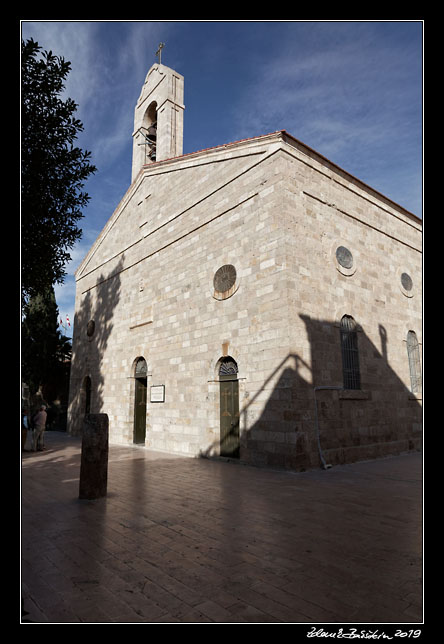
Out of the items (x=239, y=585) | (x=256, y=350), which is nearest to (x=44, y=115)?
(x=256, y=350)

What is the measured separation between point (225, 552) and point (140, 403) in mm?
11272

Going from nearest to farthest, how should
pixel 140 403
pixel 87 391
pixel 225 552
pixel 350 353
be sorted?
pixel 225 552 < pixel 350 353 < pixel 140 403 < pixel 87 391

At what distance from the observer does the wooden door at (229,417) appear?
33.0ft

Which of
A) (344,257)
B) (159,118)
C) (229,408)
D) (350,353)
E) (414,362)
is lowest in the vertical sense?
(229,408)

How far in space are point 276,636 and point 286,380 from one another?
6.61m

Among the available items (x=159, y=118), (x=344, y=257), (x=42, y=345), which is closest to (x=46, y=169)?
(x=344, y=257)

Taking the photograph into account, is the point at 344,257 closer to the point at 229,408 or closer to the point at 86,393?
the point at 229,408

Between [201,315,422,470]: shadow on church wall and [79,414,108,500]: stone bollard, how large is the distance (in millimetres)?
4044

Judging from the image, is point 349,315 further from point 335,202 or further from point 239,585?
point 239,585

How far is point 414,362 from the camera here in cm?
1325

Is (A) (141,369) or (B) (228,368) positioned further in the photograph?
(A) (141,369)

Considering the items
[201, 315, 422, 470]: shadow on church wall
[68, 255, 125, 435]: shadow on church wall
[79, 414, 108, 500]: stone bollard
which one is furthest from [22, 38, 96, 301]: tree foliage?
[68, 255, 125, 435]: shadow on church wall

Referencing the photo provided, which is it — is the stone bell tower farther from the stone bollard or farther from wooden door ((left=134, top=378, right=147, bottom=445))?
the stone bollard

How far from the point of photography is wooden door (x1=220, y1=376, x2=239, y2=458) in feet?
33.0
